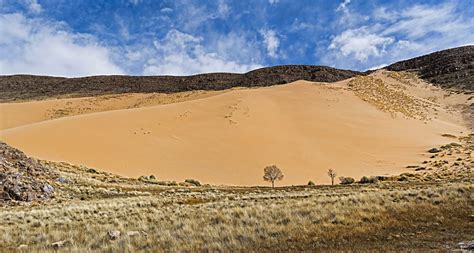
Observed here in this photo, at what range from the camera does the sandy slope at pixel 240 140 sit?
31.3 meters

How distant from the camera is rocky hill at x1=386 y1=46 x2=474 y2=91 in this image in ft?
207

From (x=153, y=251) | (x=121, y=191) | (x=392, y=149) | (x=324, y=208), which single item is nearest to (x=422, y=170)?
(x=392, y=149)

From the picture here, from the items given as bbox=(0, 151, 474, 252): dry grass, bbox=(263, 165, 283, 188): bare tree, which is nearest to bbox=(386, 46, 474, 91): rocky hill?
bbox=(263, 165, 283, 188): bare tree

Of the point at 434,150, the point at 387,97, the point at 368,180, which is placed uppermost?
the point at 387,97

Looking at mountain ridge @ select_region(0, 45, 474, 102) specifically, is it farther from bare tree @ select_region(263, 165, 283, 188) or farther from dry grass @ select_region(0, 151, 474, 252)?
dry grass @ select_region(0, 151, 474, 252)

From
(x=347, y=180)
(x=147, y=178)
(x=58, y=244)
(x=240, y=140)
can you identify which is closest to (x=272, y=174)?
(x=347, y=180)

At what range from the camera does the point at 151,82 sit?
7350cm

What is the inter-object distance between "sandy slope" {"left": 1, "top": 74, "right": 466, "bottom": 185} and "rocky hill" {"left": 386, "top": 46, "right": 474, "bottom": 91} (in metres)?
18.5

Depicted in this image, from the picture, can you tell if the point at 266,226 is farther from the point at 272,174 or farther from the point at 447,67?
the point at 447,67

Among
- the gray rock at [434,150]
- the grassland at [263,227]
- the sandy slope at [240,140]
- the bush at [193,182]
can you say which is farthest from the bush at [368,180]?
the grassland at [263,227]

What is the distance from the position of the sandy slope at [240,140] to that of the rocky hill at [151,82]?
20911mm

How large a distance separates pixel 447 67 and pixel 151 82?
54.4 metres

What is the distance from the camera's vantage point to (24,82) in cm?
7619

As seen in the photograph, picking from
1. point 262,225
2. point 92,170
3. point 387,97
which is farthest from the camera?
point 387,97
